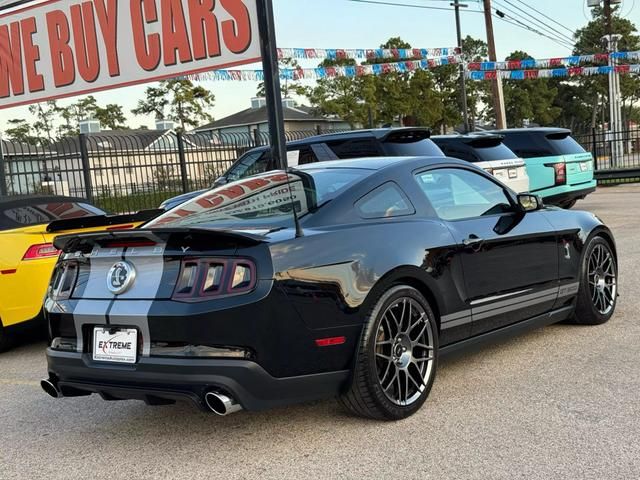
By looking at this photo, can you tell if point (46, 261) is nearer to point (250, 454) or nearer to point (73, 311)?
point (73, 311)

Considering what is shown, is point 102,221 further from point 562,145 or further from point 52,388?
point 562,145

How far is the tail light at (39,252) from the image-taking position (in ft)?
19.9

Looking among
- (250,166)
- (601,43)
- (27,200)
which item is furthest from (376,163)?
(601,43)

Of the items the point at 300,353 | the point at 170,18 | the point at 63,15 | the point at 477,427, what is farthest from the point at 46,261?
the point at 63,15

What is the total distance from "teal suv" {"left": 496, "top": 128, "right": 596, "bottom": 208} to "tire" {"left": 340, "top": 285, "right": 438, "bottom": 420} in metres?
8.57

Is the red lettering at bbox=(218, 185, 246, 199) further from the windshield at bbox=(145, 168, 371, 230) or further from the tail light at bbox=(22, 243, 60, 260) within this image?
the tail light at bbox=(22, 243, 60, 260)

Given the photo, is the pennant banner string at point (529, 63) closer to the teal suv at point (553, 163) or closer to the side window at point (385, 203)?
the teal suv at point (553, 163)

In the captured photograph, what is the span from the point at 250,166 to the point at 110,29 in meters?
3.15

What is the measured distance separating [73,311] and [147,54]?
7869 millimetres

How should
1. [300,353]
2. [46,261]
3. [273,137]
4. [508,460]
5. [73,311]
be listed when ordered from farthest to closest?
[273,137]
[46,261]
[73,311]
[300,353]
[508,460]

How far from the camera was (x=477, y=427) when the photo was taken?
3.72 m

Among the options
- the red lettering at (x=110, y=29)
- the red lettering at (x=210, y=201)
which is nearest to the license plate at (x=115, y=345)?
the red lettering at (x=210, y=201)

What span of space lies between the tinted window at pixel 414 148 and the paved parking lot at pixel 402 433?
4.24 meters

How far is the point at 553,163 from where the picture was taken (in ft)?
40.1
